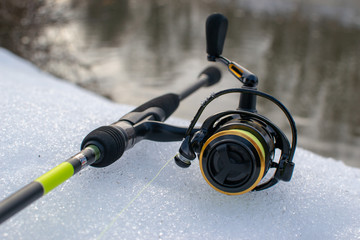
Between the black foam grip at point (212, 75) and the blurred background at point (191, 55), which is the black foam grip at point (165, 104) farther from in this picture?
the blurred background at point (191, 55)

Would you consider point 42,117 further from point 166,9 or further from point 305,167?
point 166,9

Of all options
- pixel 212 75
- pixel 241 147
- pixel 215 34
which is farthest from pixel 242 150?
pixel 212 75

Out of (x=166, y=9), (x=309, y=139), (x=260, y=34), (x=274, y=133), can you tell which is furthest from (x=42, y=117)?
(x=166, y=9)

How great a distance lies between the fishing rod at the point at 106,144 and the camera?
2.69 ft

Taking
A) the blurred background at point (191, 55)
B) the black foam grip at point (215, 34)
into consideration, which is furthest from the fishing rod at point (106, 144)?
the blurred background at point (191, 55)

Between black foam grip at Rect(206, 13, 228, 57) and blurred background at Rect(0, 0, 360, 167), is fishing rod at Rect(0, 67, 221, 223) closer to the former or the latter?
black foam grip at Rect(206, 13, 228, 57)

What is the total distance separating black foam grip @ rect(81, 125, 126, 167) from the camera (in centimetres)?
107

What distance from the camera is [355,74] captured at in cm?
447

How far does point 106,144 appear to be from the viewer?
42.1 inches

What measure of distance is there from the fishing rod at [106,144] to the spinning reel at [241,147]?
0.50 ft

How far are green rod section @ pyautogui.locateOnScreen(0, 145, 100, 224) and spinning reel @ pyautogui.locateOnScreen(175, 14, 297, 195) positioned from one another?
275 millimetres

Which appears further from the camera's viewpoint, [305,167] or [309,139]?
[309,139]

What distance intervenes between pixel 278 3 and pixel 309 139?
5.53m

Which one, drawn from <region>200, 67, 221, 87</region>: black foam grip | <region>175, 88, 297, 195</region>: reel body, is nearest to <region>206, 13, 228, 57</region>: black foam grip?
<region>175, 88, 297, 195</region>: reel body
